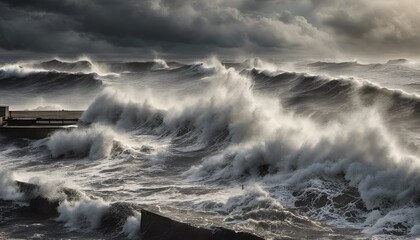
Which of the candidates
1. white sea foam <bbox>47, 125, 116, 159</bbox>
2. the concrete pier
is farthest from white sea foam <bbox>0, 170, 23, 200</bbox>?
the concrete pier

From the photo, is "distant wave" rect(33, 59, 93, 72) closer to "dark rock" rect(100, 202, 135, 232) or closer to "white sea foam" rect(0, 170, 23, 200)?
"white sea foam" rect(0, 170, 23, 200)

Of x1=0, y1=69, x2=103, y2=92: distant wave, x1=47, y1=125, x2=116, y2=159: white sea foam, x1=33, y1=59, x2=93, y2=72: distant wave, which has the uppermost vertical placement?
x1=33, y1=59, x2=93, y2=72: distant wave

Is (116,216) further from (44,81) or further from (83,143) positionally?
(44,81)

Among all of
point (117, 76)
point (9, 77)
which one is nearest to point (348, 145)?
point (117, 76)

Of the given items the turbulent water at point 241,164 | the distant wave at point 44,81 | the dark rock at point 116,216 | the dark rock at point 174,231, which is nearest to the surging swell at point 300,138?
the turbulent water at point 241,164

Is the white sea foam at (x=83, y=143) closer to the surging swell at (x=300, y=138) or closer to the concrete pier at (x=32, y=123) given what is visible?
the concrete pier at (x=32, y=123)

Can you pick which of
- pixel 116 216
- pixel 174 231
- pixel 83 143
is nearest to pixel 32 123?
pixel 83 143
